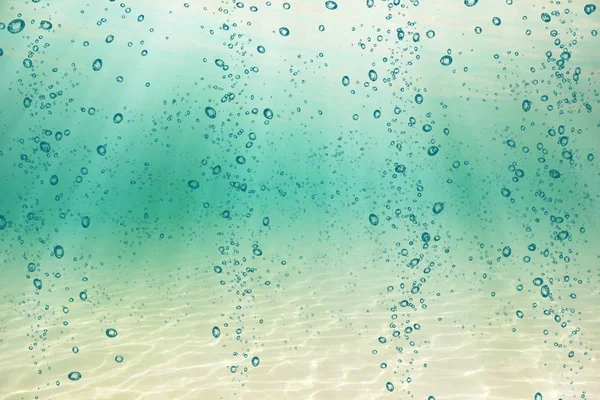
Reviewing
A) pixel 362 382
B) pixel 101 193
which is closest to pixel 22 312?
pixel 101 193

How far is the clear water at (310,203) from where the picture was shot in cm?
312

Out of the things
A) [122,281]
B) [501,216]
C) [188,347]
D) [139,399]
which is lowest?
[139,399]

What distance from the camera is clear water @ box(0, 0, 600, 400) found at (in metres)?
3.12

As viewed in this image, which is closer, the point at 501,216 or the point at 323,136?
the point at 501,216

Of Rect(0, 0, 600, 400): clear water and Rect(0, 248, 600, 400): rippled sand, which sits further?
Rect(0, 0, 600, 400): clear water

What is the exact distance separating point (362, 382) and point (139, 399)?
4.44 ft

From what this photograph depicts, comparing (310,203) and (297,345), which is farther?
(310,203)

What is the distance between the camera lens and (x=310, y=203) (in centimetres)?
400

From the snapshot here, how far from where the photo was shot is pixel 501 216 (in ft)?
12.2

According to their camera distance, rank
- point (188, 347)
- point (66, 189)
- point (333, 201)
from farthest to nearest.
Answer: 1. point (333, 201)
2. point (66, 189)
3. point (188, 347)

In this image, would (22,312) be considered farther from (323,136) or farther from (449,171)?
(449,171)

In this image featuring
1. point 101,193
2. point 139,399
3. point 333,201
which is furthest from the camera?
point 333,201

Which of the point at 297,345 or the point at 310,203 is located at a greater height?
the point at 310,203

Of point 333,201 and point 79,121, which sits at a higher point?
point 79,121
